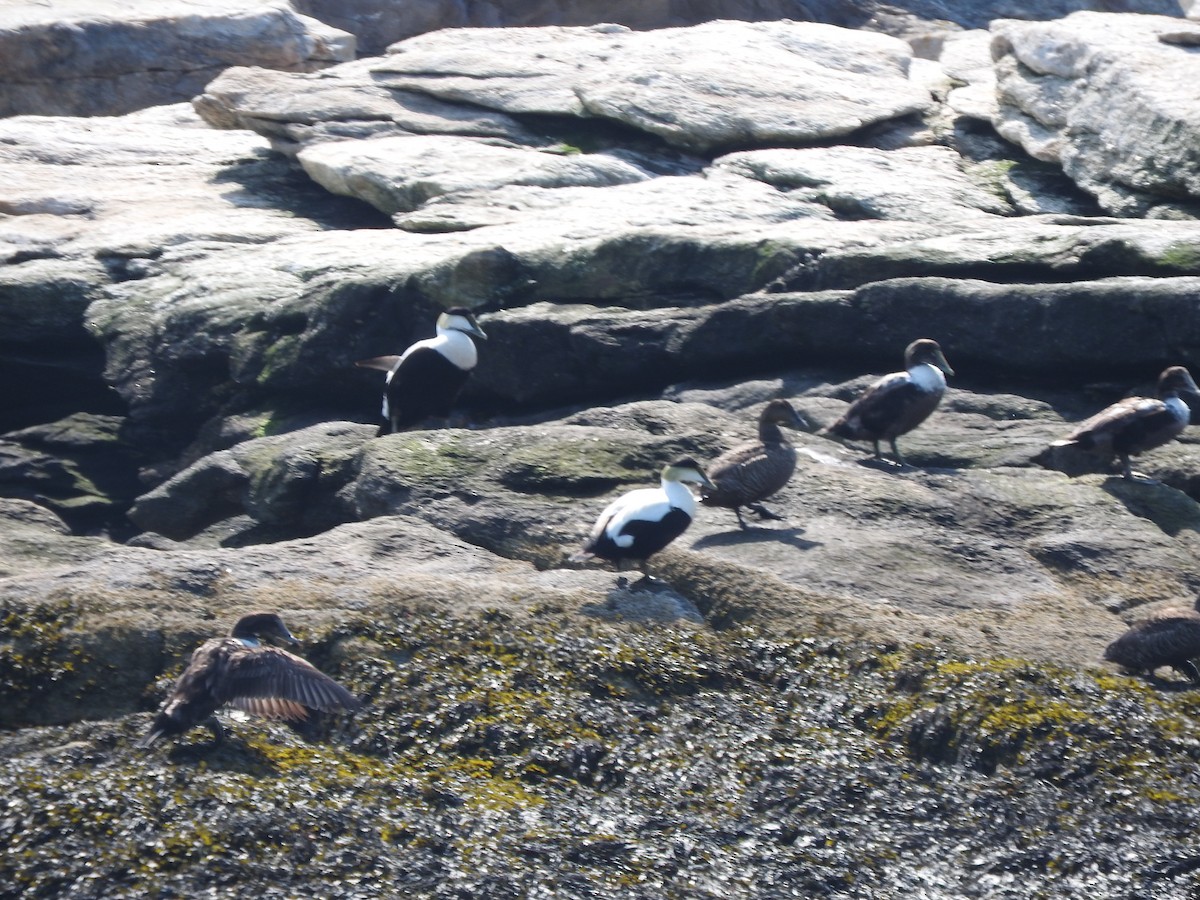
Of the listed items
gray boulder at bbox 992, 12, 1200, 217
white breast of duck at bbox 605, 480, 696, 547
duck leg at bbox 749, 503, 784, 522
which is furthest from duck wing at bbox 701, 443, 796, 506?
gray boulder at bbox 992, 12, 1200, 217

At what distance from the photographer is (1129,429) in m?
10.4

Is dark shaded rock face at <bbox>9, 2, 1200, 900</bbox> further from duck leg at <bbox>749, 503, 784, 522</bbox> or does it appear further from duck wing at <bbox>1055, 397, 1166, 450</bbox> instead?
duck wing at <bbox>1055, 397, 1166, 450</bbox>

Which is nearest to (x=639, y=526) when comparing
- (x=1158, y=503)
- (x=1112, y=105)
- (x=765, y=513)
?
(x=765, y=513)

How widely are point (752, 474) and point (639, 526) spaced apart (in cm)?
131

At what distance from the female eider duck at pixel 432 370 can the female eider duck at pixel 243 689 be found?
5.96 m

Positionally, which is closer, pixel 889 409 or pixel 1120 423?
pixel 1120 423

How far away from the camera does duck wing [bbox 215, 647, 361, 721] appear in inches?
263

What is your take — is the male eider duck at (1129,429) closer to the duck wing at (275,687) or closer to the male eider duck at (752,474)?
the male eider duck at (752,474)

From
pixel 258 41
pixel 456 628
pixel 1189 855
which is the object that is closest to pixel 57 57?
pixel 258 41

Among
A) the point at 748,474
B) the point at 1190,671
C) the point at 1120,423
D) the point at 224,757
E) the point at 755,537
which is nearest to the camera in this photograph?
the point at 224,757

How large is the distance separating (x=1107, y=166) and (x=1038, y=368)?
491cm

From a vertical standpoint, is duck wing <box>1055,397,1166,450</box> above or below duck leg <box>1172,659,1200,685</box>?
above

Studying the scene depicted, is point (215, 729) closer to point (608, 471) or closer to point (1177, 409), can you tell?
point (608, 471)

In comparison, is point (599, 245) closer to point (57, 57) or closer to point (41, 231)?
point (41, 231)
